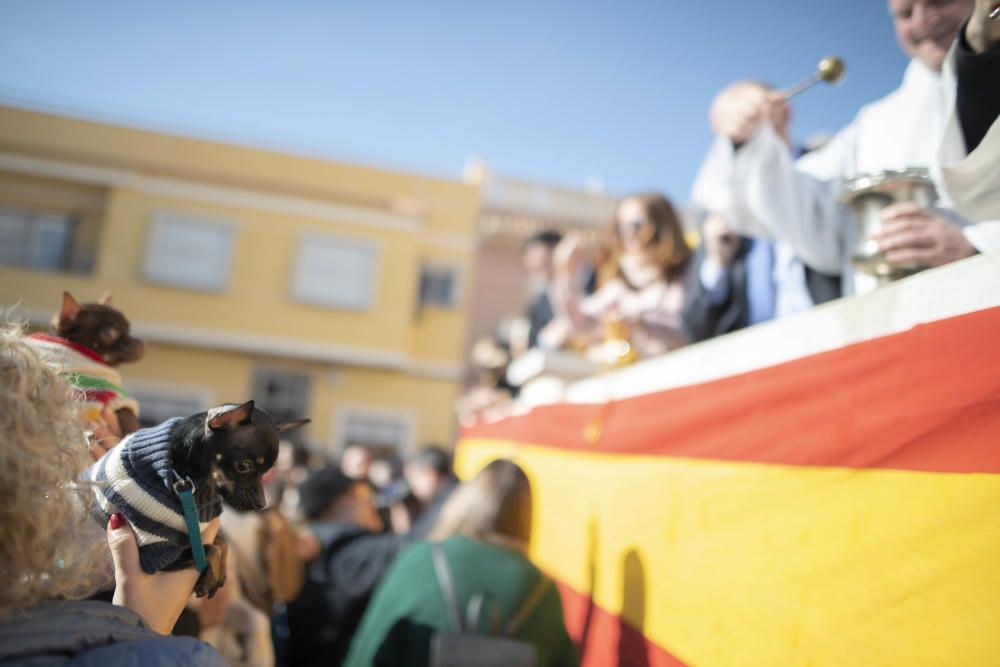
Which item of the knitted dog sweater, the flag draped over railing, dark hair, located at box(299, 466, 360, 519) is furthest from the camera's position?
dark hair, located at box(299, 466, 360, 519)

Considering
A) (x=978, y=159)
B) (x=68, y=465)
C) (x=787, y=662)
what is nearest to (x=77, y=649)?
(x=68, y=465)

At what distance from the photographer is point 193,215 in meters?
12.8

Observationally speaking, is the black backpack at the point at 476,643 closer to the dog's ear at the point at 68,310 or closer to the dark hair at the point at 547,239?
the dog's ear at the point at 68,310

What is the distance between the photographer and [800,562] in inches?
55.8

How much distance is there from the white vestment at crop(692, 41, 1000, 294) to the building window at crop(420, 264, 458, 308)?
13.1 m

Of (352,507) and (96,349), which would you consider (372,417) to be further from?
(96,349)

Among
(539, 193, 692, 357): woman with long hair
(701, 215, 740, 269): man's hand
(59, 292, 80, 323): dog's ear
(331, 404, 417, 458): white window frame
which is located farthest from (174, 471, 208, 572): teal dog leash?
(331, 404, 417, 458): white window frame

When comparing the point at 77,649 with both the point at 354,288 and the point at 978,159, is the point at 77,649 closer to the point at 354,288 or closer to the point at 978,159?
the point at 978,159

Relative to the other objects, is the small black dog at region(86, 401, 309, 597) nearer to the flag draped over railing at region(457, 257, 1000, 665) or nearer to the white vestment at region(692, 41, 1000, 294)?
the flag draped over railing at region(457, 257, 1000, 665)

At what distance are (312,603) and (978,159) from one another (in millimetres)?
3102

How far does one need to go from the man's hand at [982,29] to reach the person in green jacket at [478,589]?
1710mm

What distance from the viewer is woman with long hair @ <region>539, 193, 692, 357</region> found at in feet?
9.73

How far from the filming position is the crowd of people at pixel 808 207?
1.34 metres

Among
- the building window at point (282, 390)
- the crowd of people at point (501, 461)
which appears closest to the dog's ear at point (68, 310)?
the crowd of people at point (501, 461)
